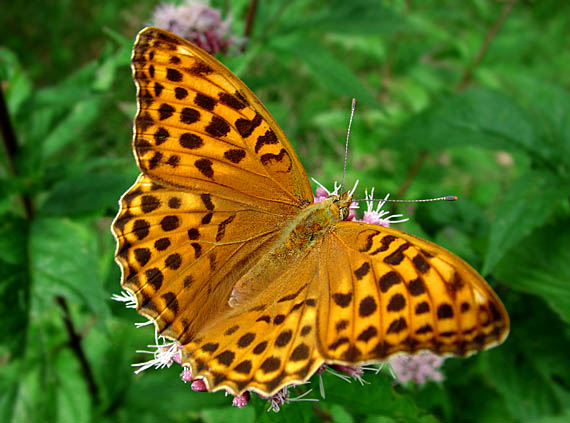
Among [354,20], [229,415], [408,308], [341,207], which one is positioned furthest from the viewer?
[354,20]

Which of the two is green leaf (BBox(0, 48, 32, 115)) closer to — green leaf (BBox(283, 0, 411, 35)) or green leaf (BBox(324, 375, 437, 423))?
green leaf (BBox(283, 0, 411, 35))

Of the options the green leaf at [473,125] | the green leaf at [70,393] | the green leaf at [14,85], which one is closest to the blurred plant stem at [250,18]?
the green leaf at [473,125]

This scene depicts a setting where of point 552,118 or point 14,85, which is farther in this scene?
point 14,85

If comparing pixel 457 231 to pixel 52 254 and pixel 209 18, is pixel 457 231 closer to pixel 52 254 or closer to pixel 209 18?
pixel 209 18

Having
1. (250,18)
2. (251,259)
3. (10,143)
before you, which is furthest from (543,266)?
(10,143)

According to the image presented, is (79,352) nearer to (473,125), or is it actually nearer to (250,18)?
(250,18)

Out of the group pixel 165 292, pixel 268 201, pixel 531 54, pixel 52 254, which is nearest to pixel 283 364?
pixel 165 292

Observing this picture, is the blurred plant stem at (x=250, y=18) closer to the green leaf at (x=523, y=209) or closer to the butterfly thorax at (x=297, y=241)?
the butterfly thorax at (x=297, y=241)
